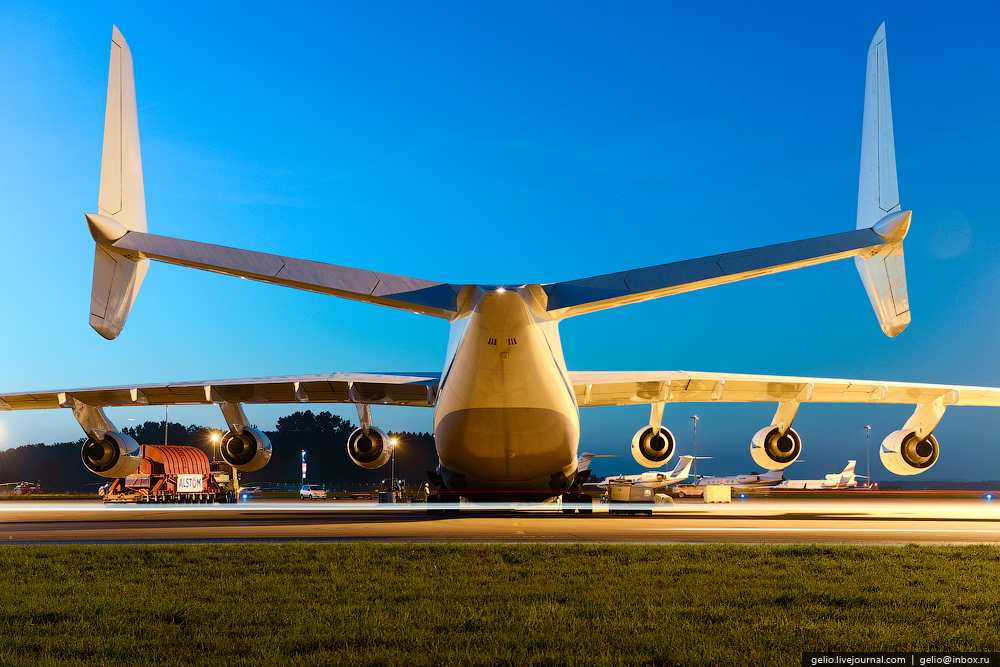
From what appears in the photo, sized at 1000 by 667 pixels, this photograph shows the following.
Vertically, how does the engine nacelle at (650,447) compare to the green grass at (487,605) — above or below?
→ above

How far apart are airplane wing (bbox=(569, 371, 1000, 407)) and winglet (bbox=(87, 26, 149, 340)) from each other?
33.9ft

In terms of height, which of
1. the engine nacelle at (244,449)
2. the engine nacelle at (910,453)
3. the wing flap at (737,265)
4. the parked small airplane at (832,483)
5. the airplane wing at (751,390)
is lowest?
the parked small airplane at (832,483)

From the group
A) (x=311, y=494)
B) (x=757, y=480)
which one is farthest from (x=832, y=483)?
(x=311, y=494)

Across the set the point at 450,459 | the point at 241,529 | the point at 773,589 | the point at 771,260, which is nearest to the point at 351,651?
the point at 773,589

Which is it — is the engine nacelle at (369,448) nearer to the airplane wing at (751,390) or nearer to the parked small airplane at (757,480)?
the airplane wing at (751,390)

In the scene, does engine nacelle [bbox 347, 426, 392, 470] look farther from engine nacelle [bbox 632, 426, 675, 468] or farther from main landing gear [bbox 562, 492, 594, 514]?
engine nacelle [bbox 632, 426, 675, 468]

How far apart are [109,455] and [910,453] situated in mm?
18525

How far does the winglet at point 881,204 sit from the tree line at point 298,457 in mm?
80719

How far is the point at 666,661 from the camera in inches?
141

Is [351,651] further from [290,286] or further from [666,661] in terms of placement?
[290,286]

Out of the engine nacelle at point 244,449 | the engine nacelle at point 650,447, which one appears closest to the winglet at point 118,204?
the engine nacelle at point 244,449

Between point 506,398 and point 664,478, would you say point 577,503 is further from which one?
point 664,478

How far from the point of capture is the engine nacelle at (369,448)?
17922 mm

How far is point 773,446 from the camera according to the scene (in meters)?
17.5
